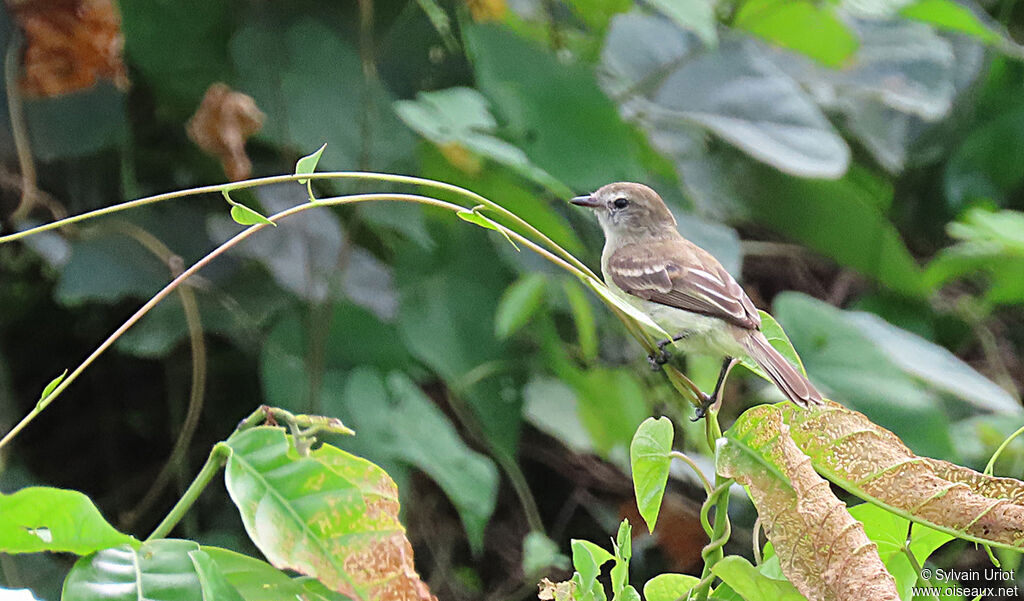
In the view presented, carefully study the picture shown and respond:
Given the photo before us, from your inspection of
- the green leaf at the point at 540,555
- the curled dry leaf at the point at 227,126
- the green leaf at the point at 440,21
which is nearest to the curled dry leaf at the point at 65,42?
the curled dry leaf at the point at 227,126

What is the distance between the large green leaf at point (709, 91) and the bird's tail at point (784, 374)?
951 millimetres

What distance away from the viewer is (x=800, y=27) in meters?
2.13

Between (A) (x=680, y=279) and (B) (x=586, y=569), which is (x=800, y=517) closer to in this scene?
(B) (x=586, y=569)

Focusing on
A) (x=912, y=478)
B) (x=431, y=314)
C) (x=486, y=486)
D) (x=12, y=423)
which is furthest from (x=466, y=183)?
(x=912, y=478)

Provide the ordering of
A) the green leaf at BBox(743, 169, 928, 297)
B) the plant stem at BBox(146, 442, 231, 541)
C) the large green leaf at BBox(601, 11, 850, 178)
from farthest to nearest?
the green leaf at BBox(743, 169, 928, 297) → the large green leaf at BBox(601, 11, 850, 178) → the plant stem at BBox(146, 442, 231, 541)

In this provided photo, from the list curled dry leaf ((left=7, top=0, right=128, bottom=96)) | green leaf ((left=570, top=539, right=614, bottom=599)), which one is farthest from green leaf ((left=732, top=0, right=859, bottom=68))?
green leaf ((left=570, top=539, right=614, bottom=599))

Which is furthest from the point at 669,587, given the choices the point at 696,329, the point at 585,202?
the point at 585,202

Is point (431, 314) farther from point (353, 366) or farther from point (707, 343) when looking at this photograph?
point (707, 343)

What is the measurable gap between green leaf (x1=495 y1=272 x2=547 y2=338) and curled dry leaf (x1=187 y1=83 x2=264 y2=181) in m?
0.50

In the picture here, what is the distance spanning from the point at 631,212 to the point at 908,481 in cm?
112

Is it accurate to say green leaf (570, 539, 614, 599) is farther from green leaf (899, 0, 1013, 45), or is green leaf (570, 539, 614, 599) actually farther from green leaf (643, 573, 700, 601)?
green leaf (899, 0, 1013, 45)

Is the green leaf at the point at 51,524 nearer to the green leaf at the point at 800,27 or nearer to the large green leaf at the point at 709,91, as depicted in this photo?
the large green leaf at the point at 709,91

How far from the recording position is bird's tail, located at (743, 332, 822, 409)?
0.78 metres

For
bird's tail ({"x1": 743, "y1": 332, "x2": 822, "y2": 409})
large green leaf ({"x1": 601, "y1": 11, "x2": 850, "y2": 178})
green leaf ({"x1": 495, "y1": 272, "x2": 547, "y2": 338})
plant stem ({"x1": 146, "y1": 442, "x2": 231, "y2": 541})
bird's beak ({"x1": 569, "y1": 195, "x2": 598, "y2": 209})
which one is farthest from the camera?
large green leaf ({"x1": 601, "y1": 11, "x2": 850, "y2": 178})
